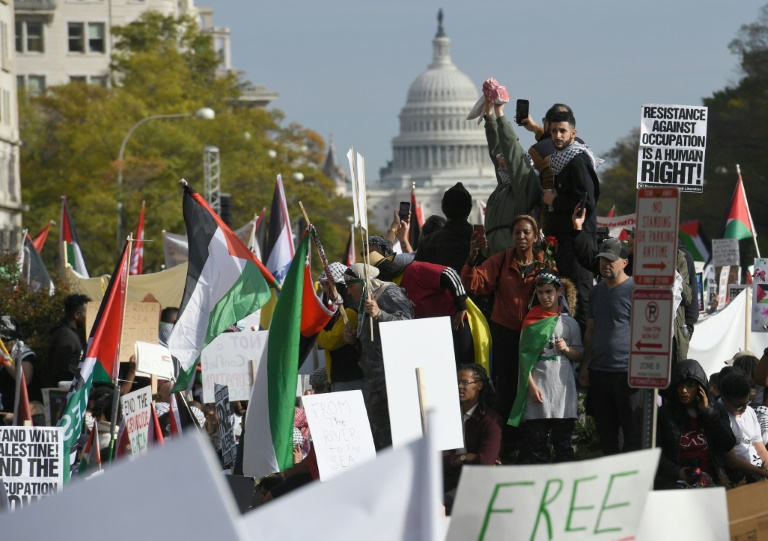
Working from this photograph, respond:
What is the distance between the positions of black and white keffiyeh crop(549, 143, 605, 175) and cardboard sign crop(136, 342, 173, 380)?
2.89 meters

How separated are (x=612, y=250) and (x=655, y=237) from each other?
1.74 meters

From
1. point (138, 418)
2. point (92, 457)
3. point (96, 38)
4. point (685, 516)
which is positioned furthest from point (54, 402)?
point (96, 38)

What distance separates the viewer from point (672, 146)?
30.0 ft

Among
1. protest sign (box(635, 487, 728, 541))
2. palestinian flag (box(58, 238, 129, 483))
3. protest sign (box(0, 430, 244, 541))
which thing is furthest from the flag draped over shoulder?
protest sign (box(0, 430, 244, 541))

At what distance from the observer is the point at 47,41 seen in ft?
262

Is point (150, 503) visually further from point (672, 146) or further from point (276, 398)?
point (672, 146)

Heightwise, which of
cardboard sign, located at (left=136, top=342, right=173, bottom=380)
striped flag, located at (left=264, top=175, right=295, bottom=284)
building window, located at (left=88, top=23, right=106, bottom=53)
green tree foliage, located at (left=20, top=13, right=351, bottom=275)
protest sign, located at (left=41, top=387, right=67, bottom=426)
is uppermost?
building window, located at (left=88, top=23, right=106, bottom=53)

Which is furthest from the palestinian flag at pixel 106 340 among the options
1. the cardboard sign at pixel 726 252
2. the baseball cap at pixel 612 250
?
the cardboard sign at pixel 726 252

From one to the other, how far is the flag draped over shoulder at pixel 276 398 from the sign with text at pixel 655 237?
2.68 m

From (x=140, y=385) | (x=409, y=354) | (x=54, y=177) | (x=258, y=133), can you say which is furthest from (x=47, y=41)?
(x=409, y=354)

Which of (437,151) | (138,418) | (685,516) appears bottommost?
(138,418)

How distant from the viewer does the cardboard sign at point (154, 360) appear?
10.7 metres

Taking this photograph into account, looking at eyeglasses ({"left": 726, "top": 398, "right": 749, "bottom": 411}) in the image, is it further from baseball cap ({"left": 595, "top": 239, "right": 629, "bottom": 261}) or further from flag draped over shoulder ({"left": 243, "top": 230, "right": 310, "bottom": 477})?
flag draped over shoulder ({"left": 243, "top": 230, "right": 310, "bottom": 477})

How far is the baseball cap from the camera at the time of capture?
897 cm
